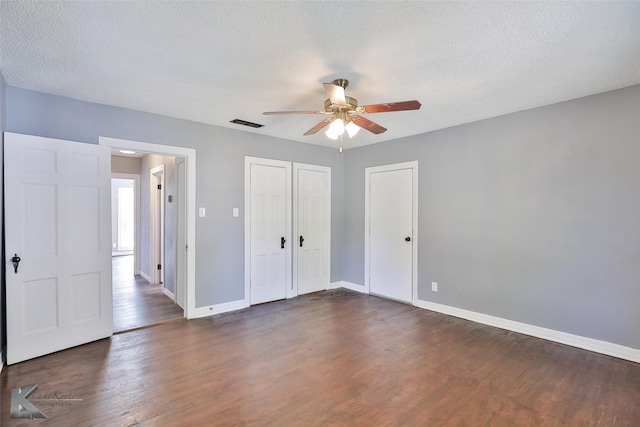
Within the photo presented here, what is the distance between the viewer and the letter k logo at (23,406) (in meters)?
2.08

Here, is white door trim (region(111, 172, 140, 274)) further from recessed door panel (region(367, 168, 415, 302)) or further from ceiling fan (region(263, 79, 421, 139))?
ceiling fan (region(263, 79, 421, 139))

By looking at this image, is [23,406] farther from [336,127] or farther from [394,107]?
[394,107]

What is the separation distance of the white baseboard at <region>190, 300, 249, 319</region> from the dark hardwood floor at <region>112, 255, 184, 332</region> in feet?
0.72

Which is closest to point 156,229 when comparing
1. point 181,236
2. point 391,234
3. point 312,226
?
point 181,236

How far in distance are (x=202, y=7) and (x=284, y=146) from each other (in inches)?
122

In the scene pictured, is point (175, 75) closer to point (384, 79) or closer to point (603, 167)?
point (384, 79)

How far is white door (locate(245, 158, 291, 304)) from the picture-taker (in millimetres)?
4559

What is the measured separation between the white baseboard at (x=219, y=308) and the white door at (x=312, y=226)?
→ 102 cm

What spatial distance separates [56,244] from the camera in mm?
2963

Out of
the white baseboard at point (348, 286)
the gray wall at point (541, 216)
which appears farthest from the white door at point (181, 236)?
the gray wall at point (541, 216)

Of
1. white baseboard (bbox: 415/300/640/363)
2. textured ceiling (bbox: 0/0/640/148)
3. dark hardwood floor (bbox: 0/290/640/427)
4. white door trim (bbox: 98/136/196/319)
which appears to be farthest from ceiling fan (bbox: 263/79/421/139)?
white baseboard (bbox: 415/300/640/363)

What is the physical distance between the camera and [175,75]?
266 cm

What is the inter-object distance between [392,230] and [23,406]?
429cm

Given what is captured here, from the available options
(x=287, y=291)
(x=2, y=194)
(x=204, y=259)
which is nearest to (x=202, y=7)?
(x=2, y=194)
